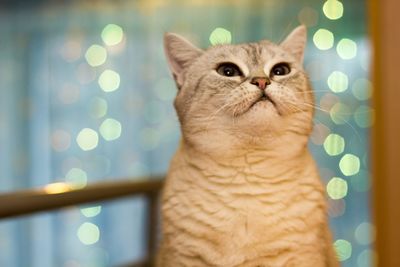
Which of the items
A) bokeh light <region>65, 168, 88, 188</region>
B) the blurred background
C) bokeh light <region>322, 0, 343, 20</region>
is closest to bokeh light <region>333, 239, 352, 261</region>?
the blurred background

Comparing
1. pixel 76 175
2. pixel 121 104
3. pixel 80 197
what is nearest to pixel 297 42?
pixel 80 197

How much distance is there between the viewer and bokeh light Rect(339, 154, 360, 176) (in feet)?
1.71

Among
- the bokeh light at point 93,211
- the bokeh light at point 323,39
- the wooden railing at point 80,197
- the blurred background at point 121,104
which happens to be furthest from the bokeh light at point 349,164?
the bokeh light at point 93,211

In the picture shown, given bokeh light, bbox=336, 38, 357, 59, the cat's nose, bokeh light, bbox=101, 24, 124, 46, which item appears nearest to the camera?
the cat's nose

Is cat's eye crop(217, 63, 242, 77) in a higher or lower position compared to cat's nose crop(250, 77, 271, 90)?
higher

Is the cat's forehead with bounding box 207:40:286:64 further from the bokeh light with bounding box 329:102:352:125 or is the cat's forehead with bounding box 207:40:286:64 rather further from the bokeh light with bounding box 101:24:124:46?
the bokeh light with bounding box 101:24:124:46

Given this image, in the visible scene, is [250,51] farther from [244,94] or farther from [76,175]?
[76,175]

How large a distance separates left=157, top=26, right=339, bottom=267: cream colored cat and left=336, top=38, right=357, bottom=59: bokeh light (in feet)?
0.28

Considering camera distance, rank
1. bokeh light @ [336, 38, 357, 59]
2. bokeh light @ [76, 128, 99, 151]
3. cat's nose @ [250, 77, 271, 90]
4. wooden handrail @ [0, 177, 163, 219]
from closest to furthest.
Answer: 1. cat's nose @ [250, 77, 271, 90]
2. bokeh light @ [336, 38, 357, 59]
3. wooden handrail @ [0, 177, 163, 219]
4. bokeh light @ [76, 128, 99, 151]

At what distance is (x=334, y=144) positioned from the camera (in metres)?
0.51

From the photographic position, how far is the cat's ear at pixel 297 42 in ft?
1.55

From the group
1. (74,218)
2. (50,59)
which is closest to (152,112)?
(74,218)

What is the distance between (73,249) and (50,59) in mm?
653

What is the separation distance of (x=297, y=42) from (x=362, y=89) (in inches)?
6.7
